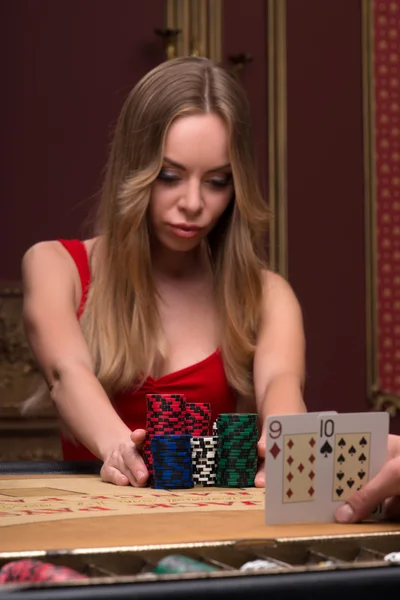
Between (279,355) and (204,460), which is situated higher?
(279,355)

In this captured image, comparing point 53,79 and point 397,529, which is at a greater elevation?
point 53,79

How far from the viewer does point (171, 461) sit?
1778 millimetres

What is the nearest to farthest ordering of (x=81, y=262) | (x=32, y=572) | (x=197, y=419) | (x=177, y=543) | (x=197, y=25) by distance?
(x=32, y=572) < (x=177, y=543) < (x=197, y=419) < (x=81, y=262) < (x=197, y=25)

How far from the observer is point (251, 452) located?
6.01ft

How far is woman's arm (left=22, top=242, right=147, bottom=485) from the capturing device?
76.6 inches

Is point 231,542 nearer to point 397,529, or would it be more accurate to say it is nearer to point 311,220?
point 397,529

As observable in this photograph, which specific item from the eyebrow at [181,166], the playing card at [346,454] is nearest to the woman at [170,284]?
the eyebrow at [181,166]

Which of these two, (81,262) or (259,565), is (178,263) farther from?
(259,565)

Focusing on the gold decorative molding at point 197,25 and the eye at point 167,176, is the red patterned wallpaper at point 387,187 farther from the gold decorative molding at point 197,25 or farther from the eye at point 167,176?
the eye at point 167,176

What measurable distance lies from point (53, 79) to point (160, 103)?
187 centimetres

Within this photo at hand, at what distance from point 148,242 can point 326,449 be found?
45.4 inches

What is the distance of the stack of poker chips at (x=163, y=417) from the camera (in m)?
1.85

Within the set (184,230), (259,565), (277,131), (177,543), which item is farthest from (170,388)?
(277,131)

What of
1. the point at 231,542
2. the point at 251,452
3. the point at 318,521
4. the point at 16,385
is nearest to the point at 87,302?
the point at 251,452
